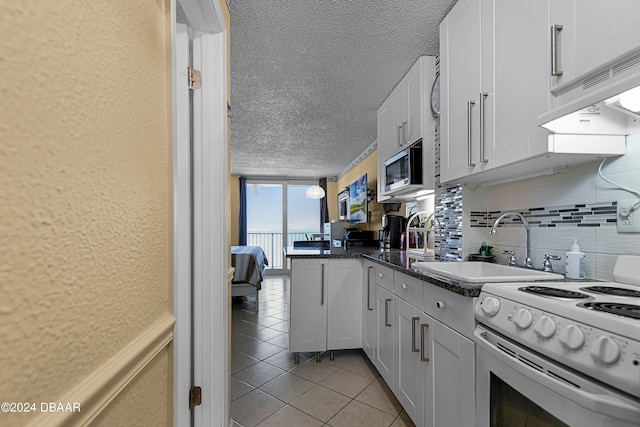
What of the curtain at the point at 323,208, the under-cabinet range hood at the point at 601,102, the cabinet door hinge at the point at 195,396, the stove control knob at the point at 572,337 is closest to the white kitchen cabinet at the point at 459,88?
the under-cabinet range hood at the point at 601,102

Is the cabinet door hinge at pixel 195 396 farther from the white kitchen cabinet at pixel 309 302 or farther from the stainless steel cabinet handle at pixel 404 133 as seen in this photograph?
the stainless steel cabinet handle at pixel 404 133

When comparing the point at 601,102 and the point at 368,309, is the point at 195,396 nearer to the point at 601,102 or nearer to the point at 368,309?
the point at 368,309

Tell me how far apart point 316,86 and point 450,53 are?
1.24 meters

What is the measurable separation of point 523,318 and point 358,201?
4.45 m

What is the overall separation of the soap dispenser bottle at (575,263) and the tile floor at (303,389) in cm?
122

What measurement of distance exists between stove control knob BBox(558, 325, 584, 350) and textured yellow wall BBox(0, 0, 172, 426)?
1.01 meters

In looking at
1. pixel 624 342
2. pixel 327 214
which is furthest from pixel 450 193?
pixel 327 214

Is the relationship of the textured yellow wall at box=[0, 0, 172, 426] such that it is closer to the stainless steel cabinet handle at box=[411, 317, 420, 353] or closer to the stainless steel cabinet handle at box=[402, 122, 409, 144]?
the stainless steel cabinet handle at box=[411, 317, 420, 353]

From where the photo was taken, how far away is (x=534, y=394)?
88 centimetres

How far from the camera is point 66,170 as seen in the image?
1.47 ft

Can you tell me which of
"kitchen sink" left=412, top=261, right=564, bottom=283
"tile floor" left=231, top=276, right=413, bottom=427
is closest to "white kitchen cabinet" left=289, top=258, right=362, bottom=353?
"tile floor" left=231, top=276, right=413, bottom=427

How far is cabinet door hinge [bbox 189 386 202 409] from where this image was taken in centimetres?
138

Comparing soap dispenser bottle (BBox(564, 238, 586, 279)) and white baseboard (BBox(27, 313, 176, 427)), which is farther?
soap dispenser bottle (BBox(564, 238, 586, 279))

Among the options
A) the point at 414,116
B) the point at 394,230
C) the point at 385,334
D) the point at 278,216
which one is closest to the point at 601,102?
the point at 414,116
